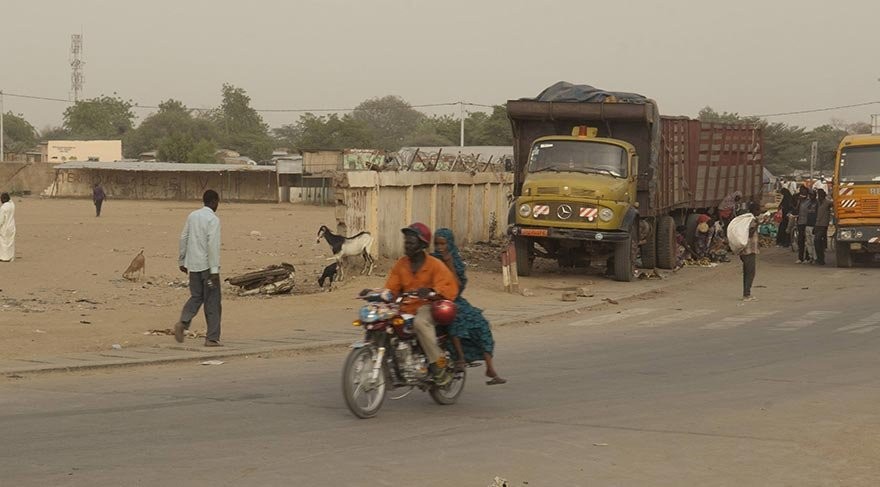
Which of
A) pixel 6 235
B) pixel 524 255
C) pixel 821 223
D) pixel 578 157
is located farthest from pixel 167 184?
pixel 578 157

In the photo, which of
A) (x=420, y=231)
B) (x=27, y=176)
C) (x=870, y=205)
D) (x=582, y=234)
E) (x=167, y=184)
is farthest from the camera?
(x=27, y=176)

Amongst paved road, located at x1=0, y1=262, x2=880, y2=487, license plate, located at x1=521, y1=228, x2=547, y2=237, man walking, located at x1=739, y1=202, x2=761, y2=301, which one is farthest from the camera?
license plate, located at x1=521, y1=228, x2=547, y2=237

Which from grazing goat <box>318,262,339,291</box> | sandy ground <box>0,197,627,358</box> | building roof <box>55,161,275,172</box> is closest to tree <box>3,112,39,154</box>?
building roof <box>55,161,275,172</box>

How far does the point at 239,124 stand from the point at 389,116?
25.1 metres

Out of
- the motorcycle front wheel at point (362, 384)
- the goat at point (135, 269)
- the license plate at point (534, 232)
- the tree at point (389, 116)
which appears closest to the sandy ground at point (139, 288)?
the goat at point (135, 269)

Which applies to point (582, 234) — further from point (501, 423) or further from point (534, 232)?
point (501, 423)

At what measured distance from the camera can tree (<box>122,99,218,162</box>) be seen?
144500mm

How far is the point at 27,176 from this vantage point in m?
87.3

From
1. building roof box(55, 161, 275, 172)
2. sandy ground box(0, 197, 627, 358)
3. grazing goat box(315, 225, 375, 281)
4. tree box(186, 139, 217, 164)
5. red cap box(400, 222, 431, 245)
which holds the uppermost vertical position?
tree box(186, 139, 217, 164)

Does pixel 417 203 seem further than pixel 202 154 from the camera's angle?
No

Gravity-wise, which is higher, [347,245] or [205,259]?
[205,259]

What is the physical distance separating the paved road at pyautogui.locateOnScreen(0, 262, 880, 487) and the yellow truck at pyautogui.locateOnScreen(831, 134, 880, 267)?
13.2 m

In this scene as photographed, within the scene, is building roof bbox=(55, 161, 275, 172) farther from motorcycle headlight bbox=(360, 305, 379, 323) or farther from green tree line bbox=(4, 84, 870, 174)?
motorcycle headlight bbox=(360, 305, 379, 323)

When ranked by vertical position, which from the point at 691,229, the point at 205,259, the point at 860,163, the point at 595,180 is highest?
the point at 860,163
